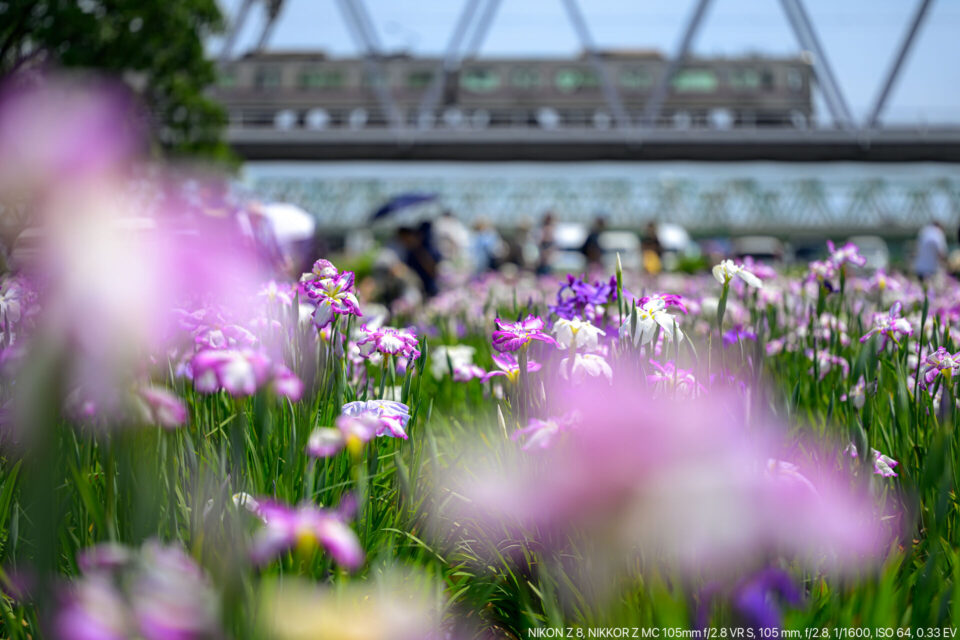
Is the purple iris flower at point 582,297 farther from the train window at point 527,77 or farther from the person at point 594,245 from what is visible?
the train window at point 527,77

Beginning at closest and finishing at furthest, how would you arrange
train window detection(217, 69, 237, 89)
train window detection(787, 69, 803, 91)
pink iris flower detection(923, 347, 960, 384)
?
pink iris flower detection(923, 347, 960, 384) → train window detection(787, 69, 803, 91) → train window detection(217, 69, 237, 89)

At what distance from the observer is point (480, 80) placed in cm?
3534

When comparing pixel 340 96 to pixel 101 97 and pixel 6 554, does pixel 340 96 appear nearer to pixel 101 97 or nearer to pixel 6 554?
pixel 101 97

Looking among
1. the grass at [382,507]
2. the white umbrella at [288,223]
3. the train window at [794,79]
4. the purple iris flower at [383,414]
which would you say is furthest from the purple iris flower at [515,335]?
the train window at [794,79]

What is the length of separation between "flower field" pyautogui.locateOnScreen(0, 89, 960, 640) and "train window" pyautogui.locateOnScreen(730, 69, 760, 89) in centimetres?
3338

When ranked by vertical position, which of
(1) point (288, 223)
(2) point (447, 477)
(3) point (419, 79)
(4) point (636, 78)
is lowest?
(2) point (447, 477)

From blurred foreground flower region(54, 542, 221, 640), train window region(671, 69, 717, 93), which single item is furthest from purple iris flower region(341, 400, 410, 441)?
train window region(671, 69, 717, 93)

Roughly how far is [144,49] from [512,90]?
23201mm

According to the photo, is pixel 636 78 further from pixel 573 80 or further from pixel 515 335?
pixel 515 335

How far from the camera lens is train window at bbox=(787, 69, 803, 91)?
34.9 m

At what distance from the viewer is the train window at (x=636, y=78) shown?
3569cm

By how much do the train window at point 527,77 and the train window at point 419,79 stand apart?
516cm

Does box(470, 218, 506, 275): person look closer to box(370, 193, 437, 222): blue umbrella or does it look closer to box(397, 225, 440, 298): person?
box(370, 193, 437, 222): blue umbrella

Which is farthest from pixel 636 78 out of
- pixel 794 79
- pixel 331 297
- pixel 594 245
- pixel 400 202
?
pixel 331 297
